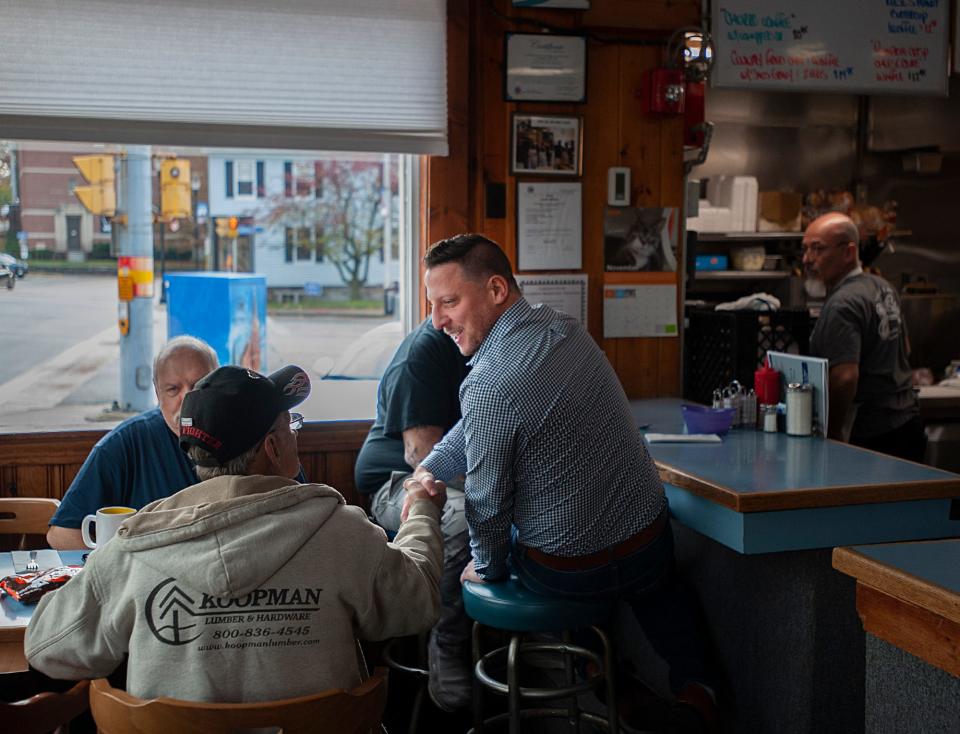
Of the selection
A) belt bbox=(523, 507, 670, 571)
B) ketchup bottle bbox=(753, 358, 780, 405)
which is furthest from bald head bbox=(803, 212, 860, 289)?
belt bbox=(523, 507, 670, 571)

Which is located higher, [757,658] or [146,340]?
[146,340]

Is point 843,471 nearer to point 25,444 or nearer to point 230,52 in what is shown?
point 230,52

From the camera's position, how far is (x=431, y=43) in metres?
4.10

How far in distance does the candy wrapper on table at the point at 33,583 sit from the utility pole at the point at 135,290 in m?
1.83

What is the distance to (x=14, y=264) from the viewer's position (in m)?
4.10

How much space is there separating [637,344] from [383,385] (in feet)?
4.28

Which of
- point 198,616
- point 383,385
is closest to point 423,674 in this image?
point 383,385

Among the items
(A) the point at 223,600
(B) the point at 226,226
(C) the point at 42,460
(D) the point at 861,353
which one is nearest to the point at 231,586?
(A) the point at 223,600

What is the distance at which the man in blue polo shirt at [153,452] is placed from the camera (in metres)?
3.05

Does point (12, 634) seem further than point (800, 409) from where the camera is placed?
No

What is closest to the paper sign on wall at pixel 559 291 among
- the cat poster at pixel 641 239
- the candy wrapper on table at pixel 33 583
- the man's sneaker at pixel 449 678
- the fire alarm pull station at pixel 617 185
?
the cat poster at pixel 641 239

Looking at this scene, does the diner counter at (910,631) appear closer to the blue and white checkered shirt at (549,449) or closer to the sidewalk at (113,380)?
the blue and white checkered shirt at (549,449)

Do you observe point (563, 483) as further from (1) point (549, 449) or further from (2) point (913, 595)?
(2) point (913, 595)

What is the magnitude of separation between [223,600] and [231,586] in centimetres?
3
